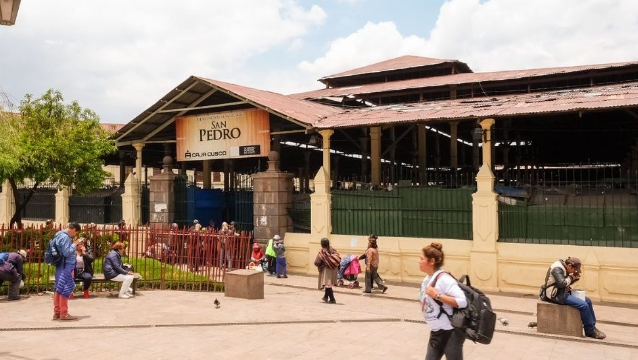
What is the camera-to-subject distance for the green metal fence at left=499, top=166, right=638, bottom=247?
38.9 feet

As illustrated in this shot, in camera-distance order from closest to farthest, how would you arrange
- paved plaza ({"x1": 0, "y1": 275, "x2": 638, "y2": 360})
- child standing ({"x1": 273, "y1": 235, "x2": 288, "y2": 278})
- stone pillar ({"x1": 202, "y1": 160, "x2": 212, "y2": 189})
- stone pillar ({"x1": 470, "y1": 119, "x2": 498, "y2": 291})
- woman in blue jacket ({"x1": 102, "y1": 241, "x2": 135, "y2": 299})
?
paved plaza ({"x1": 0, "y1": 275, "x2": 638, "y2": 360}) < woman in blue jacket ({"x1": 102, "y1": 241, "x2": 135, "y2": 299}) < stone pillar ({"x1": 470, "y1": 119, "x2": 498, "y2": 291}) < child standing ({"x1": 273, "y1": 235, "x2": 288, "y2": 278}) < stone pillar ({"x1": 202, "y1": 160, "x2": 212, "y2": 189})

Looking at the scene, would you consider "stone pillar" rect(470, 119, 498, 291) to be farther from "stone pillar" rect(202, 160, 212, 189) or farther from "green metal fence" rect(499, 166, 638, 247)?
"stone pillar" rect(202, 160, 212, 189)

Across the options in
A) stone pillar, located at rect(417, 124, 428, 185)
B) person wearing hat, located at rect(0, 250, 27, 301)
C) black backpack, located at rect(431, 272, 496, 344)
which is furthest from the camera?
stone pillar, located at rect(417, 124, 428, 185)

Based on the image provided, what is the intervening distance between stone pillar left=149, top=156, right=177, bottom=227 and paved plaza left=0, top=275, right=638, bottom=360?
7.34 m

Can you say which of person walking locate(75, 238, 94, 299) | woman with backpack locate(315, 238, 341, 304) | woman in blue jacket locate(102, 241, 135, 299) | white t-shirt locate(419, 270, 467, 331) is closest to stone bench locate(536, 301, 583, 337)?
woman with backpack locate(315, 238, 341, 304)

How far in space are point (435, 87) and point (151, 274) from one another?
1413cm

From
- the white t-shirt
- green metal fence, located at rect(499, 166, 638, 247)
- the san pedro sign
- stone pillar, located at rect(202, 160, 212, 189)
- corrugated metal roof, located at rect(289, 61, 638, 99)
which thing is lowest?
the white t-shirt

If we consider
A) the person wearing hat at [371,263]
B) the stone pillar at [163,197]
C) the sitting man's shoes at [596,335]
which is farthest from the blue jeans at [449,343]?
the stone pillar at [163,197]

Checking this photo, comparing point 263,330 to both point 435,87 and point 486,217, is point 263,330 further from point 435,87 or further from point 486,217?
point 435,87

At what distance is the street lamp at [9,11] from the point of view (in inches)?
171

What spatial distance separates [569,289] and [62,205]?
20.8 metres

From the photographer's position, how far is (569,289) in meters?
8.28

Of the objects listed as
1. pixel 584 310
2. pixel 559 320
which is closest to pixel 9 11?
pixel 559 320

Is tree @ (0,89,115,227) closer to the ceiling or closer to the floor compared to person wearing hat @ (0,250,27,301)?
closer to the ceiling
